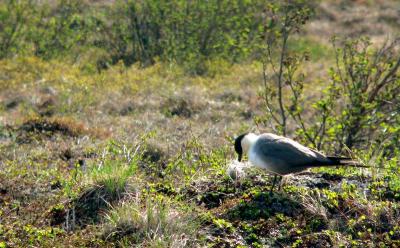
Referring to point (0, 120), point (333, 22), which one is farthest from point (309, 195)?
point (333, 22)

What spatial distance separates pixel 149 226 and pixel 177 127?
418 centimetres

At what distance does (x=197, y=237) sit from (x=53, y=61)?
848 cm

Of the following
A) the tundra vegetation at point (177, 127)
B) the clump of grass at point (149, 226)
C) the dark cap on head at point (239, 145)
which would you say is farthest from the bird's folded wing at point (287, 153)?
the clump of grass at point (149, 226)

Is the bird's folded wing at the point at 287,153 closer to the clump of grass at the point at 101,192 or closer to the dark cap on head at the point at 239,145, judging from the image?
the dark cap on head at the point at 239,145

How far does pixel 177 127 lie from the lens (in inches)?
349

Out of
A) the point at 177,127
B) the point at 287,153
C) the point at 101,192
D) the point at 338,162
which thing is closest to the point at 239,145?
the point at 287,153

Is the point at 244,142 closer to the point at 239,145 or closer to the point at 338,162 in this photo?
the point at 239,145

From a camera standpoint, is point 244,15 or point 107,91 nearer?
point 107,91

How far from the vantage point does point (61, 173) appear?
6500mm

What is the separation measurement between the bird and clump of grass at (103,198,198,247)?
0.83 metres

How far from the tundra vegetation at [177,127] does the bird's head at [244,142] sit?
224 mm

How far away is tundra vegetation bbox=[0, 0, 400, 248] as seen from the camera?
493 centimetres

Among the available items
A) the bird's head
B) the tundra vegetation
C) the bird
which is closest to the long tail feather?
the bird

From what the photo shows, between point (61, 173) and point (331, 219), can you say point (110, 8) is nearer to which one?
point (61, 173)
